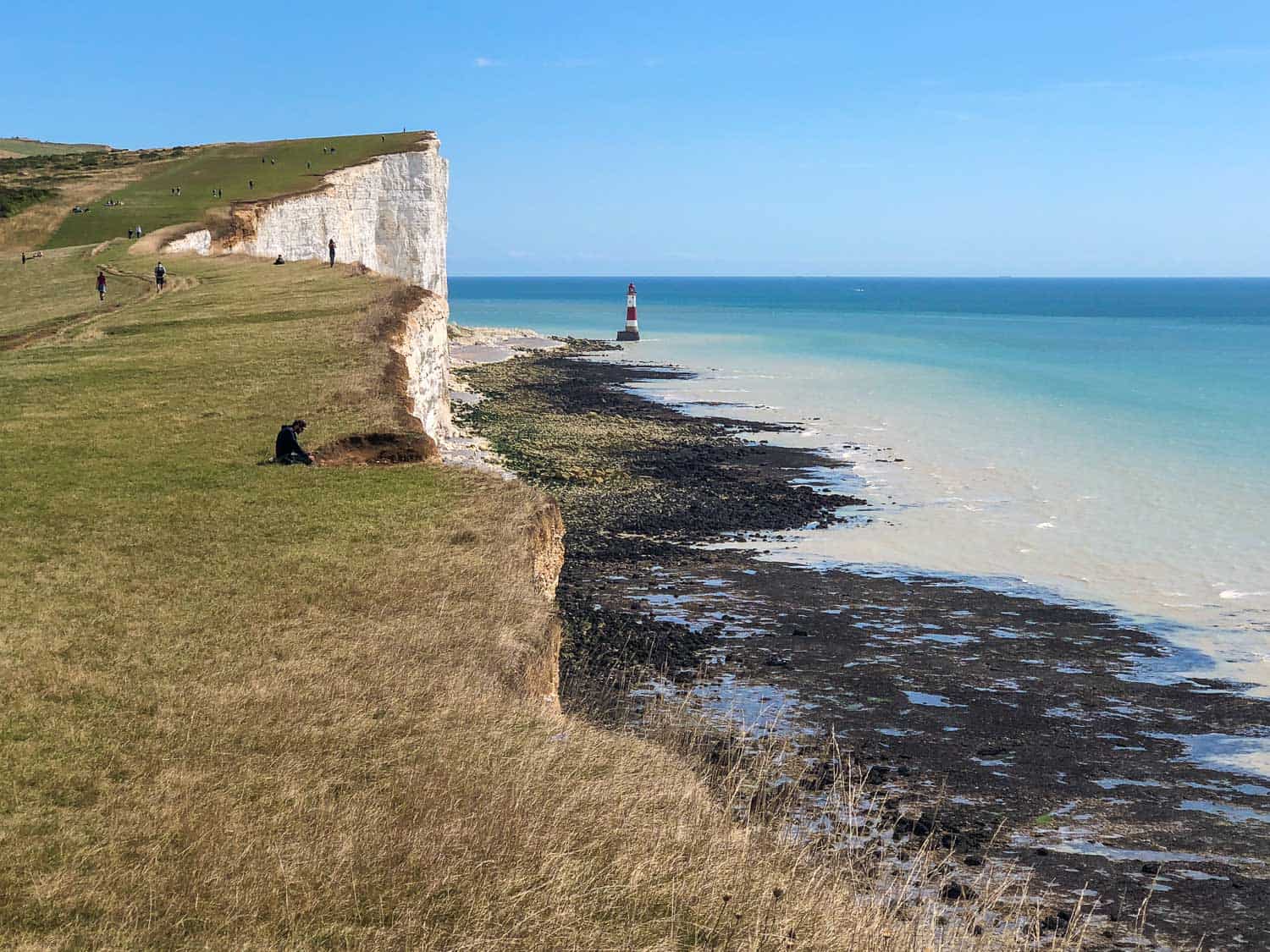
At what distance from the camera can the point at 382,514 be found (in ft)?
51.5

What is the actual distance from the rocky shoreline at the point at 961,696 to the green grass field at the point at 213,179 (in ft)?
102

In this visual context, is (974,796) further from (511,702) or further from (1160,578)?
(1160,578)

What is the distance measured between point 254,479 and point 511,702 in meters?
8.19

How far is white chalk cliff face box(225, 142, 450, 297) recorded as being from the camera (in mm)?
51750

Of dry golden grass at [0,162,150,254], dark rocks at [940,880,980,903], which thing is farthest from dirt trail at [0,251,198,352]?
dark rocks at [940,880,980,903]

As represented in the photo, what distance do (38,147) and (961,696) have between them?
11640 centimetres

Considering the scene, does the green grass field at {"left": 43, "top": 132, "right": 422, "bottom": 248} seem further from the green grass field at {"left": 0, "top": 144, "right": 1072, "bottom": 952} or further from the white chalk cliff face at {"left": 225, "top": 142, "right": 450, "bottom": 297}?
the green grass field at {"left": 0, "top": 144, "right": 1072, "bottom": 952}

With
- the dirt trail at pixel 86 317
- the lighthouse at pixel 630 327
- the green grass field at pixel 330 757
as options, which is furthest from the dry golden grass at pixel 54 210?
the lighthouse at pixel 630 327

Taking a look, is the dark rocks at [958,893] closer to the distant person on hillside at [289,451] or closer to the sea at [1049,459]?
the sea at [1049,459]

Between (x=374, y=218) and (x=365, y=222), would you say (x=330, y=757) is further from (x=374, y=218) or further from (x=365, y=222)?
(x=374, y=218)

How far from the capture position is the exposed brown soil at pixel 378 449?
61.7 feet

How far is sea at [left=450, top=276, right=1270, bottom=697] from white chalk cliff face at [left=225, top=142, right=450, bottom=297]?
45.6ft

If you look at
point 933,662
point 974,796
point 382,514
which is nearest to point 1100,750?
point 974,796

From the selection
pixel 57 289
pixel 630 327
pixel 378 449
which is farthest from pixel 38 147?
pixel 378 449
